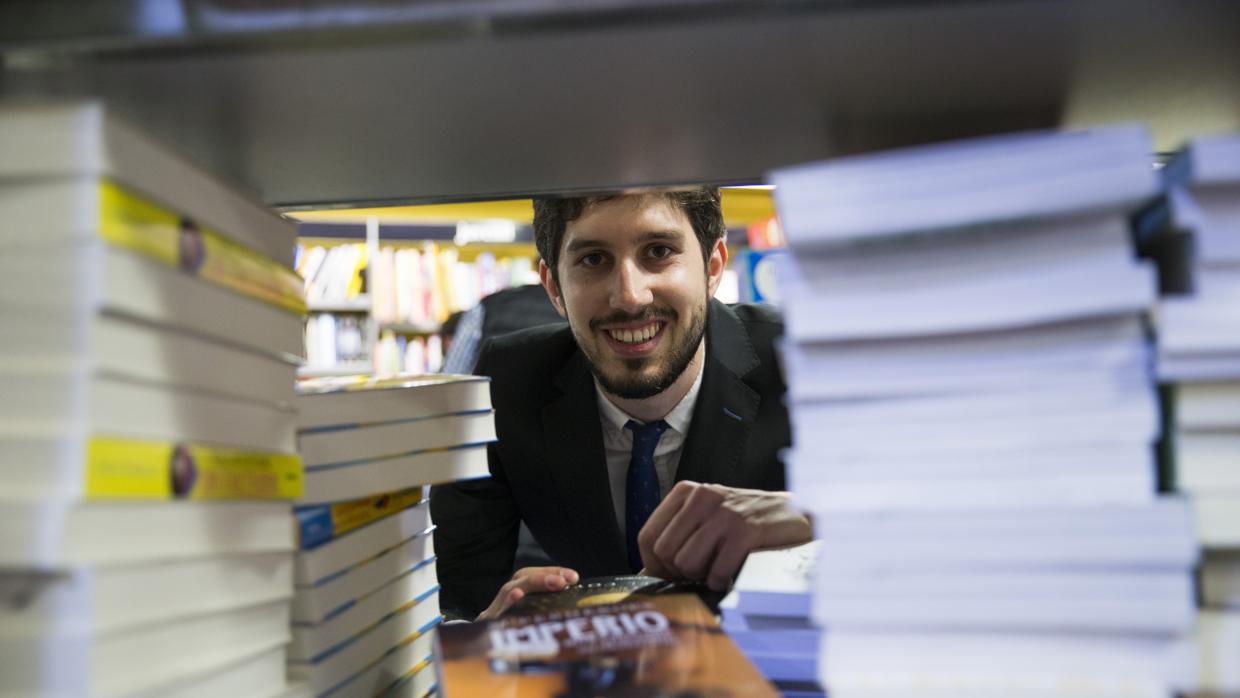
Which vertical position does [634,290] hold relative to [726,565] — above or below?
above

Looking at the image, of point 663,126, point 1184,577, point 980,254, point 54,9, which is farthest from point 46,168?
point 1184,577

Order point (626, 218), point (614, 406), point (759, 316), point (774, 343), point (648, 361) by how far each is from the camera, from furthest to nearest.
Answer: point (759, 316) < point (614, 406) < point (648, 361) < point (626, 218) < point (774, 343)

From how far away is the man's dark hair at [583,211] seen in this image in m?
2.04

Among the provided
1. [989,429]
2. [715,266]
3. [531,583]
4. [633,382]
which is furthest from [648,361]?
[989,429]

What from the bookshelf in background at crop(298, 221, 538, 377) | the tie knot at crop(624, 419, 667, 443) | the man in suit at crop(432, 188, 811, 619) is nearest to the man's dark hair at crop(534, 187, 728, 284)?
the man in suit at crop(432, 188, 811, 619)

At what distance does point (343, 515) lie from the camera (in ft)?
2.48

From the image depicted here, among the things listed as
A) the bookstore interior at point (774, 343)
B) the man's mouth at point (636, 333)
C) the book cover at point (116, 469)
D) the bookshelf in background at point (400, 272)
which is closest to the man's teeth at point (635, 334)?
the man's mouth at point (636, 333)

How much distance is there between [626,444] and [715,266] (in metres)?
0.56

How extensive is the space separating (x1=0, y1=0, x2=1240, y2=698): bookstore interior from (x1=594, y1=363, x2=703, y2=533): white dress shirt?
4.48 feet

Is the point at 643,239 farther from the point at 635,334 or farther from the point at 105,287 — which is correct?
the point at 105,287

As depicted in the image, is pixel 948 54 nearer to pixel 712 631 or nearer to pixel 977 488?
pixel 977 488

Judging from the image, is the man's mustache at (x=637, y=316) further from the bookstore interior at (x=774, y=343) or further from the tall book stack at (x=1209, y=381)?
the tall book stack at (x=1209, y=381)

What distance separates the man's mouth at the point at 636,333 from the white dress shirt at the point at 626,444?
Answer: 0.48ft

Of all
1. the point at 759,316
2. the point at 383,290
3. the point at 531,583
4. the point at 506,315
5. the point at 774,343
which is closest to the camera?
the point at 774,343
